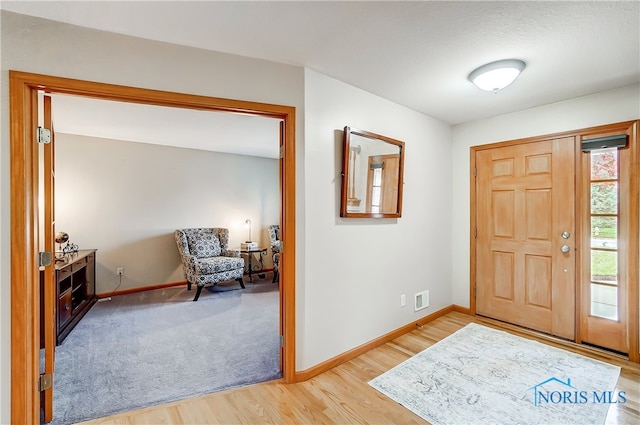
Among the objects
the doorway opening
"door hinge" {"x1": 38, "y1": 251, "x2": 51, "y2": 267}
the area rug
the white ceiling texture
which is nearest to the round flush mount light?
the white ceiling texture

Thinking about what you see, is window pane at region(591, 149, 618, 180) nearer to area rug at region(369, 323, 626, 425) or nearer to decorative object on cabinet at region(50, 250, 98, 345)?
area rug at region(369, 323, 626, 425)

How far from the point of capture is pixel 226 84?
1.98m

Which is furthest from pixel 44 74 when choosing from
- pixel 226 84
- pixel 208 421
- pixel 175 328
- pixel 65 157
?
pixel 65 157

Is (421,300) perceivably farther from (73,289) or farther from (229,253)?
(73,289)

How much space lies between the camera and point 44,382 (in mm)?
1648

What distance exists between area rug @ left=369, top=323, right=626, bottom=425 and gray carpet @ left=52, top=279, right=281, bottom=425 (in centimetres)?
110

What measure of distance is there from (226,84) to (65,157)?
3759 mm

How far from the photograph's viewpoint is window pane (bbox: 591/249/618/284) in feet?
8.52

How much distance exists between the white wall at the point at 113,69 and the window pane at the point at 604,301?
2.83m

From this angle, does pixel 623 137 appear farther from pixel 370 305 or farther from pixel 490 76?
pixel 370 305

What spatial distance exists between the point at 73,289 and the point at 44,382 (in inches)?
85.9

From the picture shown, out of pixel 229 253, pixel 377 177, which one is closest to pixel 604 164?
pixel 377 177

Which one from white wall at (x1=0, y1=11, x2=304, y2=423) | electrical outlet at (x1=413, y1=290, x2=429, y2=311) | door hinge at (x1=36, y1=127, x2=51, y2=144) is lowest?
electrical outlet at (x1=413, y1=290, x2=429, y2=311)

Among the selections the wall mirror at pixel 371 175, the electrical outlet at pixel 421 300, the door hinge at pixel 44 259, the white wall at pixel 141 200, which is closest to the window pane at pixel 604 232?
the electrical outlet at pixel 421 300
